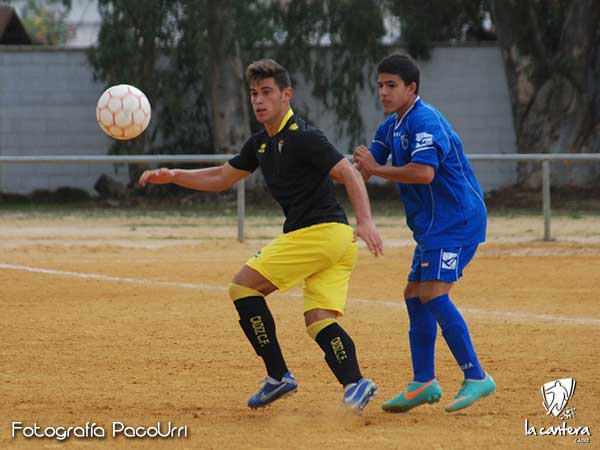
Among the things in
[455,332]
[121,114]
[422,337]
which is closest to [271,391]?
[422,337]

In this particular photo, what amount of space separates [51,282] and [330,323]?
262 inches

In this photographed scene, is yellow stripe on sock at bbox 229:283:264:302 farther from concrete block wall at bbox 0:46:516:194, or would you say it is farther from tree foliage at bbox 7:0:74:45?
tree foliage at bbox 7:0:74:45

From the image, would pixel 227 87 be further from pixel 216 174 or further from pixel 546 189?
pixel 216 174

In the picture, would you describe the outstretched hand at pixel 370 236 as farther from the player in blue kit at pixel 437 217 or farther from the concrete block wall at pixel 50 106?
the concrete block wall at pixel 50 106

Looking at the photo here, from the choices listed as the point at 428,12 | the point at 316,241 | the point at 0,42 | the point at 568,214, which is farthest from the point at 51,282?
the point at 0,42

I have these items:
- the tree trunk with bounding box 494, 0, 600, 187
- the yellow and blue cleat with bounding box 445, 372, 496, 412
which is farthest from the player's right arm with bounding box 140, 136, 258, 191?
the tree trunk with bounding box 494, 0, 600, 187

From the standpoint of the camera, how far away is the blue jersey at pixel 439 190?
6.00 m

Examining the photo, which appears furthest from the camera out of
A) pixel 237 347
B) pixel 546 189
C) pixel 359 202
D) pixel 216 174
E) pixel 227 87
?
pixel 227 87

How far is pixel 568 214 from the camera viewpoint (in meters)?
20.2

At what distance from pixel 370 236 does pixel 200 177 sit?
1521 millimetres

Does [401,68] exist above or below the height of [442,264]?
above

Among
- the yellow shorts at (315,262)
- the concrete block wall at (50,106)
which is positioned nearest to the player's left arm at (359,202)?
the yellow shorts at (315,262)

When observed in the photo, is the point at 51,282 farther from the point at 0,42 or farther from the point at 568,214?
the point at 0,42

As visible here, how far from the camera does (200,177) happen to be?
680 centimetres
